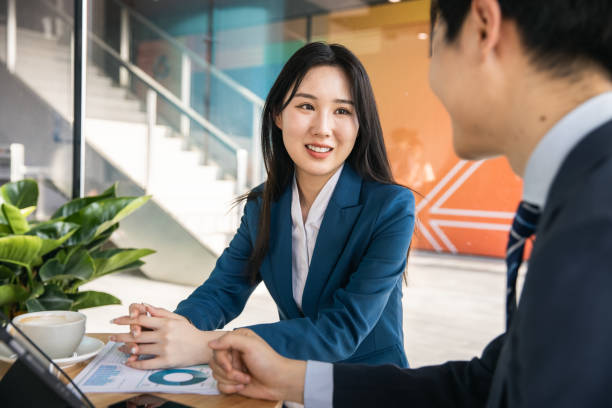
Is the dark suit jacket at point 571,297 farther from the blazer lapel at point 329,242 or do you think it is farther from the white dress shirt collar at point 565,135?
the blazer lapel at point 329,242

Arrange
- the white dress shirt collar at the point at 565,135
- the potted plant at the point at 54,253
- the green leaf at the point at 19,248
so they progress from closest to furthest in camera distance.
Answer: the white dress shirt collar at the point at 565,135 → the green leaf at the point at 19,248 → the potted plant at the point at 54,253

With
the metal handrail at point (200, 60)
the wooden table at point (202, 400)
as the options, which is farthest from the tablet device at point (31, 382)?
the metal handrail at point (200, 60)

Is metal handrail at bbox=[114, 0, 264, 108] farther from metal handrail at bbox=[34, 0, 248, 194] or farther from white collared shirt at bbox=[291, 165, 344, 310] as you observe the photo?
white collared shirt at bbox=[291, 165, 344, 310]

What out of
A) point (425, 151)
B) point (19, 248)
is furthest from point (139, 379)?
point (425, 151)

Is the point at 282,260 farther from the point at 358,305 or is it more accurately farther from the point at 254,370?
the point at 254,370

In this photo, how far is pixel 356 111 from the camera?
1.50 m

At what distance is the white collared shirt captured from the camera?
1509 mm

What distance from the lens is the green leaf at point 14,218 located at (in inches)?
77.9

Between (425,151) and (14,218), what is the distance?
118 inches

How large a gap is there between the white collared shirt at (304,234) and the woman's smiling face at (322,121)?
0.07 meters

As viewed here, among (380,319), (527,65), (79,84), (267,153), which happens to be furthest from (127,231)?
(527,65)

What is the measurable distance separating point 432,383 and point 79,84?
3656 millimetres

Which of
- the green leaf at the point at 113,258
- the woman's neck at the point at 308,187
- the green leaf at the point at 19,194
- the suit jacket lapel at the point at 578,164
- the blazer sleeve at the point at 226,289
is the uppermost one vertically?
the suit jacket lapel at the point at 578,164

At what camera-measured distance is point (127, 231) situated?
204 inches
